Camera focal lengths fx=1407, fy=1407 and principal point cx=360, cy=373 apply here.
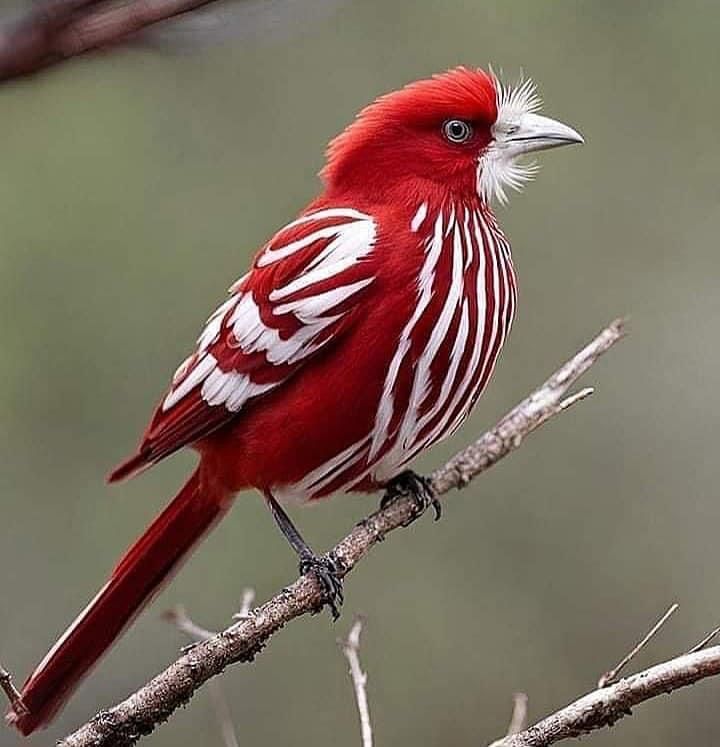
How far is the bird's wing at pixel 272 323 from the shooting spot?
2459 mm

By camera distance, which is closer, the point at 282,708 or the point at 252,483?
the point at 252,483

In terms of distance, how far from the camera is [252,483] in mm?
2627

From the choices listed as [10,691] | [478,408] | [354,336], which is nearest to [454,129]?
[354,336]

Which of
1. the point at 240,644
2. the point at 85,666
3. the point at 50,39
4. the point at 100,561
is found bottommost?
the point at 50,39

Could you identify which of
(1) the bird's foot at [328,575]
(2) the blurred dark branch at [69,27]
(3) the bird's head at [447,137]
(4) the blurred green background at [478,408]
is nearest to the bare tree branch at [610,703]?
(1) the bird's foot at [328,575]

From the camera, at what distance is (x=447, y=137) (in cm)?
261

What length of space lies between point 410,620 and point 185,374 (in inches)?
82.0

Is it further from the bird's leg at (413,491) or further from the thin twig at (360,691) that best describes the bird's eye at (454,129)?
the thin twig at (360,691)

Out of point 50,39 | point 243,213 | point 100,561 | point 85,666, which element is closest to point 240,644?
point 85,666

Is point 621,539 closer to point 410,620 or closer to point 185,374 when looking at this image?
point 410,620

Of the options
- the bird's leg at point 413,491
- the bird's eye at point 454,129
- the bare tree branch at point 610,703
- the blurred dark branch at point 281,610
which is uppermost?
the bird's eye at point 454,129

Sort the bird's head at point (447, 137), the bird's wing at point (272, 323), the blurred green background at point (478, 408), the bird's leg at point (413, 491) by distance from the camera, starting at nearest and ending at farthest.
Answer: the bird's wing at point (272, 323) → the bird's head at point (447, 137) → the bird's leg at point (413, 491) → the blurred green background at point (478, 408)

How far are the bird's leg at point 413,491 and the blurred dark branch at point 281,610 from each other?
0.02 m

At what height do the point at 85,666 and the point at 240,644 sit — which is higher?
the point at 85,666
